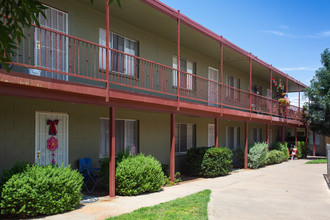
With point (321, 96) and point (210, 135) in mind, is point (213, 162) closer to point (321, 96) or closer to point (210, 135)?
point (210, 135)

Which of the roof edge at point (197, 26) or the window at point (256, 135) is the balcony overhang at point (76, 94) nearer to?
the roof edge at point (197, 26)

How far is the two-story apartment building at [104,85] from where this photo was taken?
312 inches

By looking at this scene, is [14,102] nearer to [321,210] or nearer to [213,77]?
[321,210]

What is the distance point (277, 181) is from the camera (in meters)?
12.2

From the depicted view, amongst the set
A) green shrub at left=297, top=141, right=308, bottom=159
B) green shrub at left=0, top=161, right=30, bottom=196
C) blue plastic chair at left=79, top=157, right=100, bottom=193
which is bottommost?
green shrub at left=297, top=141, right=308, bottom=159

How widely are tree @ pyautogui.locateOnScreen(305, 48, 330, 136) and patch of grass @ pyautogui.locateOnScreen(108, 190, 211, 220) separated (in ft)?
53.0

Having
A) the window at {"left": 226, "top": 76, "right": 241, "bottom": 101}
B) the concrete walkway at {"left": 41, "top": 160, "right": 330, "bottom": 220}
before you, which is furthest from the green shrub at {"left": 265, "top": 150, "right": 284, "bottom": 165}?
the concrete walkway at {"left": 41, "top": 160, "right": 330, "bottom": 220}

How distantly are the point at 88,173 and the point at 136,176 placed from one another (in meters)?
1.53

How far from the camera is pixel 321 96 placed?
851 inches

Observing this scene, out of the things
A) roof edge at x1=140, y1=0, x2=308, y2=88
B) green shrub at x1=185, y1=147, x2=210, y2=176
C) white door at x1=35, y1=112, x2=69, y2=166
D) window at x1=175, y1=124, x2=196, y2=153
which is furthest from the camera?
window at x1=175, y1=124, x2=196, y2=153

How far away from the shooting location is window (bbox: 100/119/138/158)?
35.9 feet

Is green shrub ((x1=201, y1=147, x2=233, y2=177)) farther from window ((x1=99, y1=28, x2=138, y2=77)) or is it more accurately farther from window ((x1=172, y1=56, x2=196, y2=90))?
window ((x1=99, y1=28, x2=138, y2=77))

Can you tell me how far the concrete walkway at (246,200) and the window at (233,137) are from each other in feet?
23.3

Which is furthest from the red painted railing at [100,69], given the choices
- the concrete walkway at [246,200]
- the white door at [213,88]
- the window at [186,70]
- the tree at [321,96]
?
the concrete walkway at [246,200]
